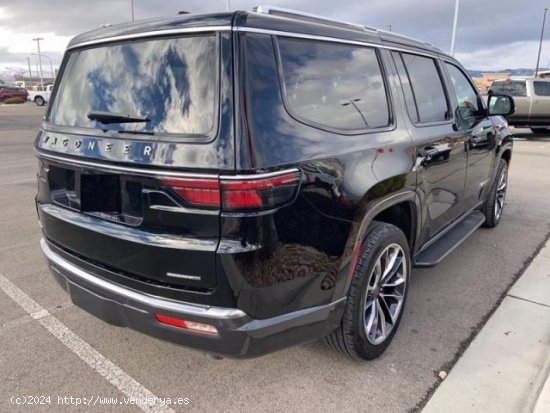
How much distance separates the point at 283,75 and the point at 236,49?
27cm

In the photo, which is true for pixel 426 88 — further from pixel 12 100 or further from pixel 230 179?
pixel 12 100

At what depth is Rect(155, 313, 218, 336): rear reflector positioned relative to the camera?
204cm

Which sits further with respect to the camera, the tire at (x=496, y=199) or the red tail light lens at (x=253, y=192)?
the tire at (x=496, y=199)

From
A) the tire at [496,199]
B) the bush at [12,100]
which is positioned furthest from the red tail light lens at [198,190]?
the bush at [12,100]

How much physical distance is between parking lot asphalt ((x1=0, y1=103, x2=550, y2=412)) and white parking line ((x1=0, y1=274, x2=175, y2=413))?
0.07ft

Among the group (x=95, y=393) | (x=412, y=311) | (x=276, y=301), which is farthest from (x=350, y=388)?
(x=95, y=393)

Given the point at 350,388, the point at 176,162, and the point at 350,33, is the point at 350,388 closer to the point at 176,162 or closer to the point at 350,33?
the point at 176,162

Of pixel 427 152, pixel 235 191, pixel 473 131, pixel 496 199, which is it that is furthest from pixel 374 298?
pixel 496 199

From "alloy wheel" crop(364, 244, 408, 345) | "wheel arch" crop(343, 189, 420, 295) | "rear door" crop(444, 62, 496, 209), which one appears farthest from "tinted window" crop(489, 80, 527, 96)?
"alloy wheel" crop(364, 244, 408, 345)

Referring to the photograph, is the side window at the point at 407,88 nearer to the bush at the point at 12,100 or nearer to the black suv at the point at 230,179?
the black suv at the point at 230,179

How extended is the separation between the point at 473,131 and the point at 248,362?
2917mm

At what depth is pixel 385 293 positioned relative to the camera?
2.99 m

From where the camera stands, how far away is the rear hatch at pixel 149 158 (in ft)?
6.45

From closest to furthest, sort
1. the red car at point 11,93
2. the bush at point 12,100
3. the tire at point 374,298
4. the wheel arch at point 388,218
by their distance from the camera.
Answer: the wheel arch at point 388,218, the tire at point 374,298, the bush at point 12,100, the red car at point 11,93
